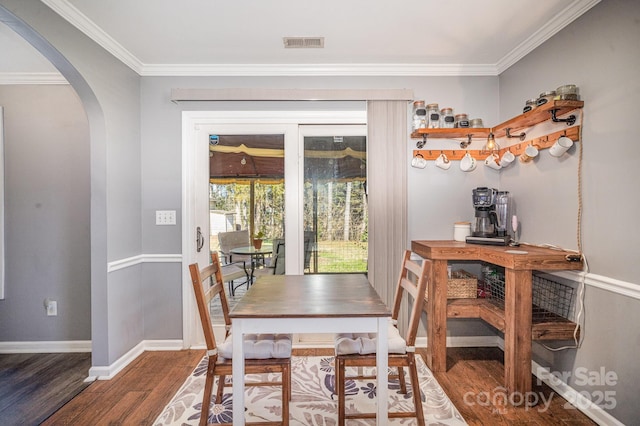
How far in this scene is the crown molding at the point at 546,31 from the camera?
1.89 metres

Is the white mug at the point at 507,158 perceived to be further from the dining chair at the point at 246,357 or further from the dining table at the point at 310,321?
the dining chair at the point at 246,357

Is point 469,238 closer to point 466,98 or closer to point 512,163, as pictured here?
point 512,163

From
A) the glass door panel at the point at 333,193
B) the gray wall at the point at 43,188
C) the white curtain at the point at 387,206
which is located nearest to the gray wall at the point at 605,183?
the white curtain at the point at 387,206

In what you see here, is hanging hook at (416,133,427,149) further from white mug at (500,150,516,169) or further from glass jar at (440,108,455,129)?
white mug at (500,150,516,169)

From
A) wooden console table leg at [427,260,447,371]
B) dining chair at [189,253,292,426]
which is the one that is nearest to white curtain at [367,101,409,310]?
wooden console table leg at [427,260,447,371]

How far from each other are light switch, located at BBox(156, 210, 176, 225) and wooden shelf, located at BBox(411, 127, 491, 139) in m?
2.18

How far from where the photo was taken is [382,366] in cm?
148

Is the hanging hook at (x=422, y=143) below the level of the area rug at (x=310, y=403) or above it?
above

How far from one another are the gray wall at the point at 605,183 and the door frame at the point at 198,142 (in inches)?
58.0

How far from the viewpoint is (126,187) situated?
8.27 ft

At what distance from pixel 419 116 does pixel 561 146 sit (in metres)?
1.03

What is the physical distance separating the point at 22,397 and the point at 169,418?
1.07 m

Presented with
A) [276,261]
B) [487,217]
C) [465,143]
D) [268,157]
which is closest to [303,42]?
[268,157]

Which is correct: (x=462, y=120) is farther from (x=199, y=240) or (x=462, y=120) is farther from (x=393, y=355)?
(x=199, y=240)
